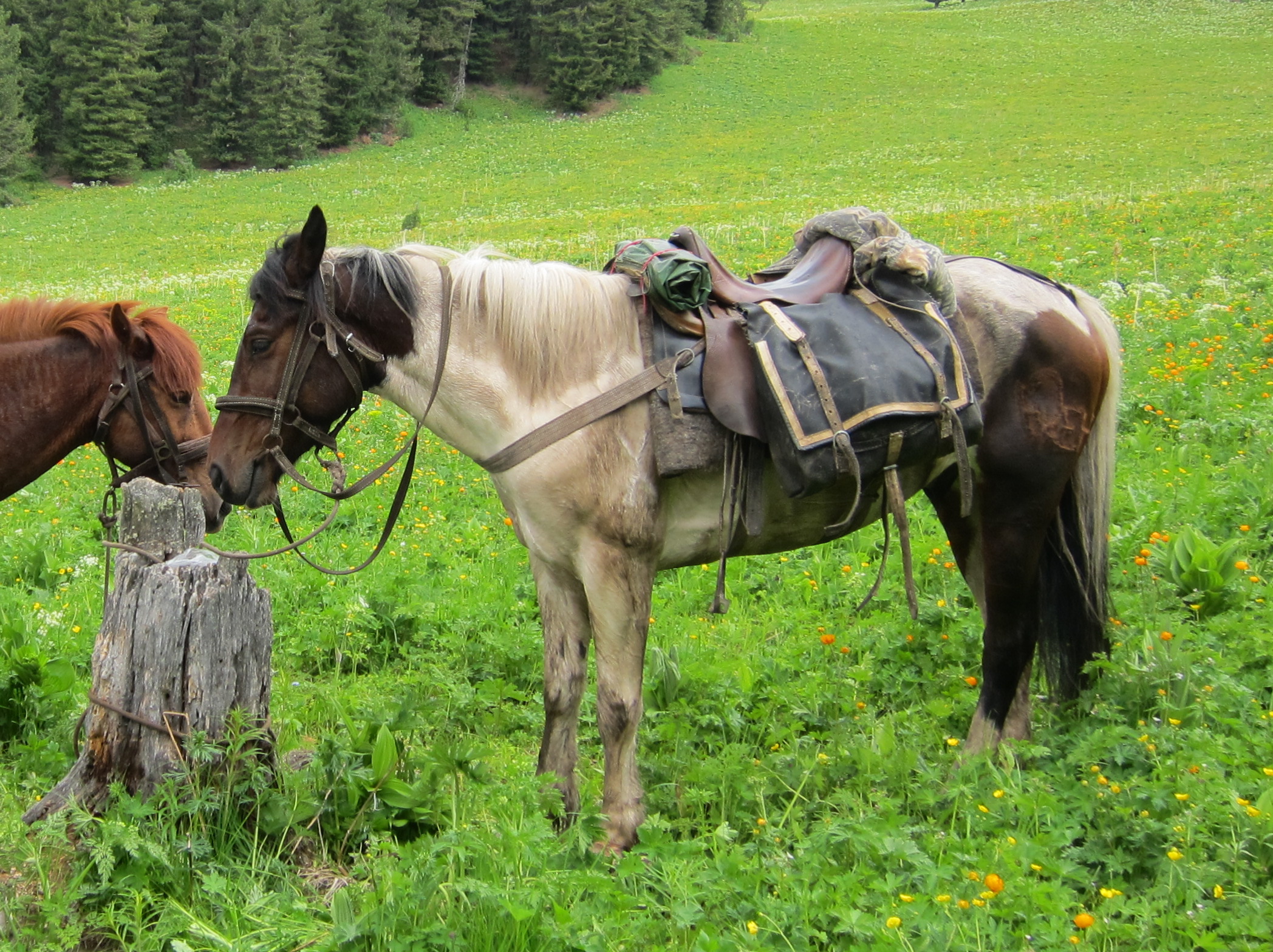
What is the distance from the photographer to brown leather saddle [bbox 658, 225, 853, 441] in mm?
3834

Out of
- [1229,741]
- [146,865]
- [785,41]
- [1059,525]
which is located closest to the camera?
[146,865]

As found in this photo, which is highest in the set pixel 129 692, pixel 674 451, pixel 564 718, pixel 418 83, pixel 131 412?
pixel 674 451

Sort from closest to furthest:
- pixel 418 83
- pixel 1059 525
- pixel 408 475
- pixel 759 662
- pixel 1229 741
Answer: pixel 1229 741
pixel 408 475
pixel 1059 525
pixel 759 662
pixel 418 83

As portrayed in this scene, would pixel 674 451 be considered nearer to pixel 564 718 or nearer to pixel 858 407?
pixel 858 407

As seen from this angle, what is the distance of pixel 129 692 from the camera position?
360cm

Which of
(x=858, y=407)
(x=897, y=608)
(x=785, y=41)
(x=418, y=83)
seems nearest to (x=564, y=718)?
(x=858, y=407)

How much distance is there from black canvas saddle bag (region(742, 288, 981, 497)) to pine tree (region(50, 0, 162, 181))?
4796 cm

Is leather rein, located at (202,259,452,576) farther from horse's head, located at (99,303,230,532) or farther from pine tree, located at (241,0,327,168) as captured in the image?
pine tree, located at (241,0,327,168)

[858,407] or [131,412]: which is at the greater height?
[858,407]

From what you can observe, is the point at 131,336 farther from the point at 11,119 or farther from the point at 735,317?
the point at 11,119

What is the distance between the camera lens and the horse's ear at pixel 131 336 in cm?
463

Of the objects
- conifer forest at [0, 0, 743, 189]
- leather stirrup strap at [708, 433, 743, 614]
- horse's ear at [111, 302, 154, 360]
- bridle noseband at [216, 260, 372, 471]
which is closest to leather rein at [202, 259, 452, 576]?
bridle noseband at [216, 260, 372, 471]

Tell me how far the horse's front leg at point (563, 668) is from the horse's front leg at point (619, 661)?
0.19m

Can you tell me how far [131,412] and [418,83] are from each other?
2158 inches
